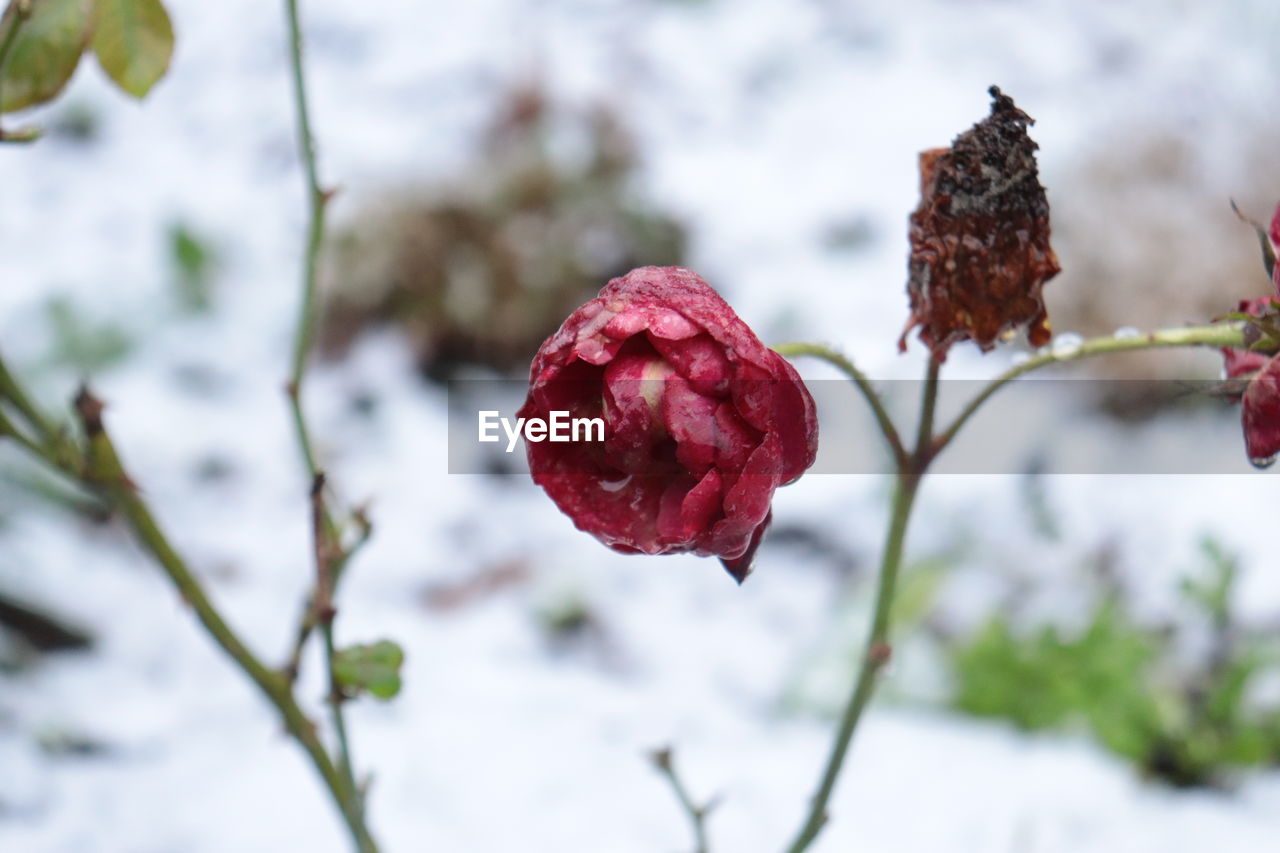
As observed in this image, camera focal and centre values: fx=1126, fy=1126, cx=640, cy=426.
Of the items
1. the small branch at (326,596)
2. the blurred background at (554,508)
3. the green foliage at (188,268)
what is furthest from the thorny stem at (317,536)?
the green foliage at (188,268)

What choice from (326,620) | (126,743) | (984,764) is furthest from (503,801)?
(326,620)

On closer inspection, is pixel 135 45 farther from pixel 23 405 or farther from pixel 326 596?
pixel 326 596

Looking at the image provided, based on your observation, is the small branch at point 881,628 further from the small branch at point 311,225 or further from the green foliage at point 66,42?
the green foliage at point 66,42

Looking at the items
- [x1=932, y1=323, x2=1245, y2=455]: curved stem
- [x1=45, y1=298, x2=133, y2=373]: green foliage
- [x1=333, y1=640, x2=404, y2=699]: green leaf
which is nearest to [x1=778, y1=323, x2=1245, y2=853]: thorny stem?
[x1=932, y1=323, x2=1245, y2=455]: curved stem

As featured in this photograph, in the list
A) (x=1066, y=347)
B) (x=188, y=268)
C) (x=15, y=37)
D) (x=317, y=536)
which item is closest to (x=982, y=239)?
(x=1066, y=347)

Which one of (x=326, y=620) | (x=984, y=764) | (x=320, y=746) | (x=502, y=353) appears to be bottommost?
Result: (x=984, y=764)

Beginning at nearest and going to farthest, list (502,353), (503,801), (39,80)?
(39,80)
(503,801)
(502,353)

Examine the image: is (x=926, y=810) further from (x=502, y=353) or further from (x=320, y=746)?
(x=502, y=353)

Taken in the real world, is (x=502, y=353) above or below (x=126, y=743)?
above
